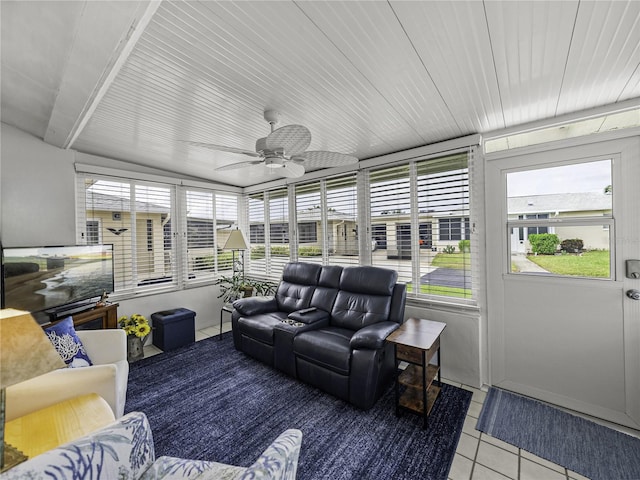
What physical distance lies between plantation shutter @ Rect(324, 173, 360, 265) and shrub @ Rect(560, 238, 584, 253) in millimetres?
2059

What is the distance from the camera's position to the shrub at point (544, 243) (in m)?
2.35

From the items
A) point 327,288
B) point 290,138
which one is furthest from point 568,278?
point 290,138

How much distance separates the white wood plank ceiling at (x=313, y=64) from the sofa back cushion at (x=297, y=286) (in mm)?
1867

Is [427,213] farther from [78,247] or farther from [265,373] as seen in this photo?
[78,247]

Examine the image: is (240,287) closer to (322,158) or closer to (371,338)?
(371,338)

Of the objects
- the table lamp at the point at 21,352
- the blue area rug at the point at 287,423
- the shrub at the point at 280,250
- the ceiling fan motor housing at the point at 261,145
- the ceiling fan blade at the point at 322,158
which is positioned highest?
the ceiling fan motor housing at the point at 261,145

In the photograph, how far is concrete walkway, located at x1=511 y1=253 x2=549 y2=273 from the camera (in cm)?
243

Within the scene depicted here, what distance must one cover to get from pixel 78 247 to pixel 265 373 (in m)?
2.36

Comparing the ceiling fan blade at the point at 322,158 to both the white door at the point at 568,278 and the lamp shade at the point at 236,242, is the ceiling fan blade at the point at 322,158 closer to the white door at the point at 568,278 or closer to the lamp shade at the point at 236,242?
the white door at the point at 568,278

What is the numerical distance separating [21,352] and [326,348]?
6.47 ft

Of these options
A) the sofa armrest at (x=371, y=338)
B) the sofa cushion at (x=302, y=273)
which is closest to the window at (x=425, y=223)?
the sofa cushion at (x=302, y=273)

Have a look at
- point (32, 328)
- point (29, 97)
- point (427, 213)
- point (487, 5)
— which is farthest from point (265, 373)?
point (487, 5)

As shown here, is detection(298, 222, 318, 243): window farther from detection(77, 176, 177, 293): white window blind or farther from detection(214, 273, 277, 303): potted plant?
detection(77, 176, 177, 293): white window blind

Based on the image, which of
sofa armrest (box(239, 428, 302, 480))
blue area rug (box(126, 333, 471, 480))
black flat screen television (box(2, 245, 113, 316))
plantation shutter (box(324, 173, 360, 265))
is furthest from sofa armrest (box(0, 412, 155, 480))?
plantation shutter (box(324, 173, 360, 265))
